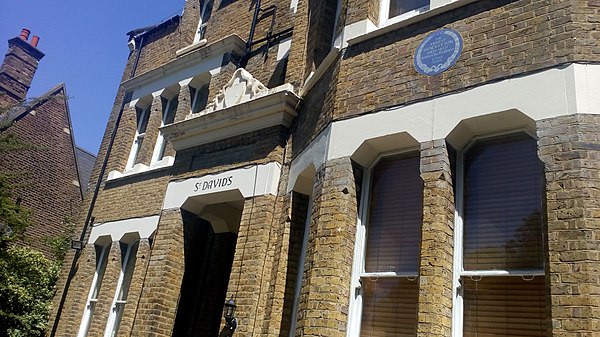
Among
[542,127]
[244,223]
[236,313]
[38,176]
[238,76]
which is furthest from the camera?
[38,176]

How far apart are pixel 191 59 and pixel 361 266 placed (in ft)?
24.4

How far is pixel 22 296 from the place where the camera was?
11.5 meters

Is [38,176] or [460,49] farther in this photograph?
[38,176]

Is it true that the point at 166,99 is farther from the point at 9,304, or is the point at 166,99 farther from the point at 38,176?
the point at 38,176

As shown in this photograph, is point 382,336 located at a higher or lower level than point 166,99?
lower

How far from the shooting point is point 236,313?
22.3 feet

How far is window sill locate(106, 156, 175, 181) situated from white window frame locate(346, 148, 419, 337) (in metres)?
5.58

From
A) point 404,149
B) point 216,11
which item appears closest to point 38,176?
point 216,11

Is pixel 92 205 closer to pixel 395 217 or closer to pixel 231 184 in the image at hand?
pixel 231 184

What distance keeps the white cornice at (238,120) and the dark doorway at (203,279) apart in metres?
1.41

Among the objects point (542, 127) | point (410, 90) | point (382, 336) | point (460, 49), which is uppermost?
point (460, 49)

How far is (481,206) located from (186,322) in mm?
6216

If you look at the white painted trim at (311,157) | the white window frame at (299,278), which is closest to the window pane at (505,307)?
the white window frame at (299,278)

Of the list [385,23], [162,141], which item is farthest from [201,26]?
[385,23]
